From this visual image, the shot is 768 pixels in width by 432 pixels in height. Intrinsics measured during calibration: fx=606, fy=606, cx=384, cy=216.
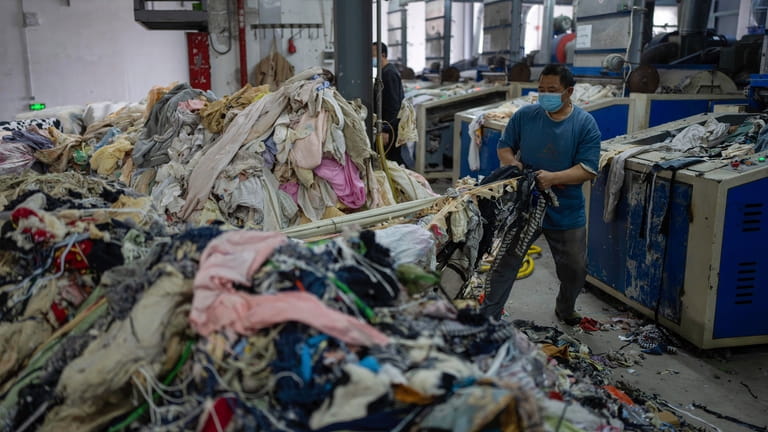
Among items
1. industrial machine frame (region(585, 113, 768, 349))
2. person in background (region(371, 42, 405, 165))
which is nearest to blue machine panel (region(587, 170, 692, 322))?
industrial machine frame (region(585, 113, 768, 349))

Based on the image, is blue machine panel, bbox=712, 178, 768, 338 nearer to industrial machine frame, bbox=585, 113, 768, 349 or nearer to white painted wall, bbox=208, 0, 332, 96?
industrial machine frame, bbox=585, 113, 768, 349

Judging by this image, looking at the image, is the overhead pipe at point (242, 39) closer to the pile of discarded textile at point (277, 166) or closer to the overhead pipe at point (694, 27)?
the pile of discarded textile at point (277, 166)

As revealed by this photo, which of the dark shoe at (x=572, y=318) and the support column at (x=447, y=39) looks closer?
the dark shoe at (x=572, y=318)

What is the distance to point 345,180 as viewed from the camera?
13.3ft

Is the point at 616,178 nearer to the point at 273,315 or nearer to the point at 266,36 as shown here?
the point at 273,315

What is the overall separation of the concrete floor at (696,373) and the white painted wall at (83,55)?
8.14 metres

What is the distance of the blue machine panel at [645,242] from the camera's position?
3826mm

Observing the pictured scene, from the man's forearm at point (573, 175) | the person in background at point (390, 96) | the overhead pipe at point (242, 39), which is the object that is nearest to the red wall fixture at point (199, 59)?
the overhead pipe at point (242, 39)

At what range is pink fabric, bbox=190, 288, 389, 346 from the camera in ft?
5.28

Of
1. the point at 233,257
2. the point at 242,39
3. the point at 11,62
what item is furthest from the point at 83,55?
the point at 233,257

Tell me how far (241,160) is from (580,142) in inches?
84.5

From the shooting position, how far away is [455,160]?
8.00m

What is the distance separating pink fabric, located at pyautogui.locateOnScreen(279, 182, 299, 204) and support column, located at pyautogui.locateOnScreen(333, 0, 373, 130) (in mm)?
758

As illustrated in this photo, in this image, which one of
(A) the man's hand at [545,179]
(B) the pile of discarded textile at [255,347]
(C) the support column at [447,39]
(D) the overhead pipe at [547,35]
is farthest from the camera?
(C) the support column at [447,39]
